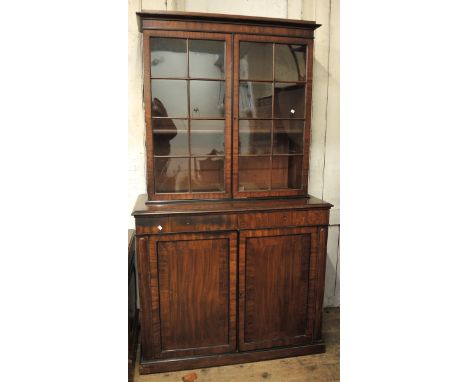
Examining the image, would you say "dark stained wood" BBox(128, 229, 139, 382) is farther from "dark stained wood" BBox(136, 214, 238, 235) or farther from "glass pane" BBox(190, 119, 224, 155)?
"glass pane" BBox(190, 119, 224, 155)

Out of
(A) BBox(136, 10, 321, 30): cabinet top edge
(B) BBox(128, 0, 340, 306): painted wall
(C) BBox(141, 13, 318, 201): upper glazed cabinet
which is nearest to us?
(A) BBox(136, 10, 321, 30): cabinet top edge

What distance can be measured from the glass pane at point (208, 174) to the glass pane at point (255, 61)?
427mm

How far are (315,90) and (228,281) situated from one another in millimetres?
1212

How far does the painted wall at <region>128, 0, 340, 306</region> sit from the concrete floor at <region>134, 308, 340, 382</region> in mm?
543

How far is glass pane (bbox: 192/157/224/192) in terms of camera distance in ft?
5.09

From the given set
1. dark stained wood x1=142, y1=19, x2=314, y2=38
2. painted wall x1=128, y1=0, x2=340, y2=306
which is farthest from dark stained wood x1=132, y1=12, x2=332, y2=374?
painted wall x1=128, y1=0, x2=340, y2=306

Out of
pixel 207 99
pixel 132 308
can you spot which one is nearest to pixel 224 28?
pixel 207 99

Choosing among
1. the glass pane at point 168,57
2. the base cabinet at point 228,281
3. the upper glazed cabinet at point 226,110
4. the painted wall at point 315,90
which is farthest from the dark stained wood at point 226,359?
the glass pane at point 168,57

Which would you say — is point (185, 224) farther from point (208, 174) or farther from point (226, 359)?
point (226, 359)

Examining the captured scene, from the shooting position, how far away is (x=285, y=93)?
157 cm
